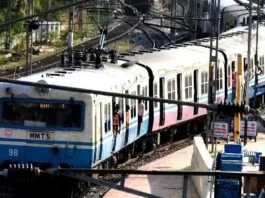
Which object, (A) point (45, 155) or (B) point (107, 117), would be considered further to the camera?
(B) point (107, 117)

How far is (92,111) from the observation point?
18.5 m

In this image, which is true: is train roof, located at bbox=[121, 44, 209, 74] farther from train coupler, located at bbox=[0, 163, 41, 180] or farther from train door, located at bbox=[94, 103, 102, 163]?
train coupler, located at bbox=[0, 163, 41, 180]

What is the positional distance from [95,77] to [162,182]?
2.72 m

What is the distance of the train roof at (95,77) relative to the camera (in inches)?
744

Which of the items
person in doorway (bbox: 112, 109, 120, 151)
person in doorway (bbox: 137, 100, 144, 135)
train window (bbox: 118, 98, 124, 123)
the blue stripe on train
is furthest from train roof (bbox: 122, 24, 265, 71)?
the blue stripe on train

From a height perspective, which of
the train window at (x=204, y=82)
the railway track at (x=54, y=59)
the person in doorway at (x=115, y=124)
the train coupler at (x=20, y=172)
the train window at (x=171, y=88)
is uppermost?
the train coupler at (x=20, y=172)

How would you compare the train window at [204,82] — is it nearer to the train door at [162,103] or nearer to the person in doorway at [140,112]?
the train door at [162,103]

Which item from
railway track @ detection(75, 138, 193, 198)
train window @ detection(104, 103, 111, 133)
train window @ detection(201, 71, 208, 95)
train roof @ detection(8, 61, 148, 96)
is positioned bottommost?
railway track @ detection(75, 138, 193, 198)

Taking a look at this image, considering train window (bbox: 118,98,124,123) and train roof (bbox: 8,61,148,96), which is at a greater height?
train roof (bbox: 8,61,148,96)

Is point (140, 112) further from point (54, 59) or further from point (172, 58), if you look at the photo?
point (54, 59)

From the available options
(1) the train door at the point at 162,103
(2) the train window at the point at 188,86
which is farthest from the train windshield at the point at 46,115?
(2) the train window at the point at 188,86

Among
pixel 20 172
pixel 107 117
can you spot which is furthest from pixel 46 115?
pixel 20 172

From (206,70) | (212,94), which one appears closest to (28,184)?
(212,94)

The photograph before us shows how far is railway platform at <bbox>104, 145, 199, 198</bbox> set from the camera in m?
19.8
